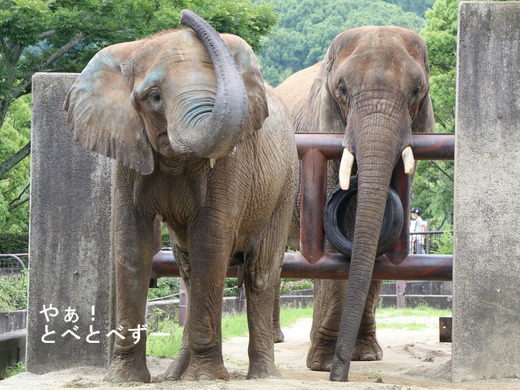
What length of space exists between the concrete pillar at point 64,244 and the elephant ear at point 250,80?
5.55ft

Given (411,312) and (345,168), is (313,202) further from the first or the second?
(411,312)

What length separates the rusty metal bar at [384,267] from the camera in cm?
774

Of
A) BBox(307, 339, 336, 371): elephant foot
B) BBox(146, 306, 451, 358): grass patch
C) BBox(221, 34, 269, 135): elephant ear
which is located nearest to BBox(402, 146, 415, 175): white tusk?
BBox(307, 339, 336, 371): elephant foot

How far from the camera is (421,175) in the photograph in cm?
3262

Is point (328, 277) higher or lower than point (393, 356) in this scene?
higher

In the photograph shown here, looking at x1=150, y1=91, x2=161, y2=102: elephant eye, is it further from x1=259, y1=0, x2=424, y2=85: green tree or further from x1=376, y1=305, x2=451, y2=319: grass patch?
x1=259, y1=0, x2=424, y2=85: green tree

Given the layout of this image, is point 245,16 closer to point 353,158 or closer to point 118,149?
point 353,158

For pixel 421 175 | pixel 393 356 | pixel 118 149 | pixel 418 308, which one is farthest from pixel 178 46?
pixel 421 175

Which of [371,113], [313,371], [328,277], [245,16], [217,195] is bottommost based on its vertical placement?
[313,371]

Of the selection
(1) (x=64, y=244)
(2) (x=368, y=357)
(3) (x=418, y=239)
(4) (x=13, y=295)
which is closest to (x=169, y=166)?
(1) (x=64, y=244)

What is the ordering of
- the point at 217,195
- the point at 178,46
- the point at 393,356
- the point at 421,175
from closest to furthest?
the point at 178,46 < the point at 217,195 < the point at 393,356 < the point at 421,175

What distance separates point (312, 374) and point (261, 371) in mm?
1237

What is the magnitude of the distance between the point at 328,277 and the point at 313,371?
0.97 m

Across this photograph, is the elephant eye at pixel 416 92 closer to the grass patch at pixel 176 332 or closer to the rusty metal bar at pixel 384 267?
the rusty metal bar at pixel 384 267
